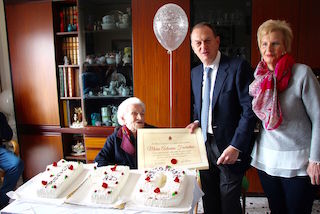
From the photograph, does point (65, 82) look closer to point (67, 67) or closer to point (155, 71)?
point (67, 67)

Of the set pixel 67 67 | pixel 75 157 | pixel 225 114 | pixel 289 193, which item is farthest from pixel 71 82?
pixel 289 193

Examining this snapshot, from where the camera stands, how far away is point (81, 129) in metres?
2.93

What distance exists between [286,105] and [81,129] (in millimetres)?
2265

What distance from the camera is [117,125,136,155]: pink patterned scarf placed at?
1692mm

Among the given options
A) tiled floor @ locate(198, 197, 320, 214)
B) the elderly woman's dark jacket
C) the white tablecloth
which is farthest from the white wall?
tiled floor @ locate(198, 197, 320, 214)

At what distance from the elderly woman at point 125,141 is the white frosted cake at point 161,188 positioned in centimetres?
47

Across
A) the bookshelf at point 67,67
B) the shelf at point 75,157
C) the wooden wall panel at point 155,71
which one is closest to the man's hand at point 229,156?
the wooden wall panel at point 155,71

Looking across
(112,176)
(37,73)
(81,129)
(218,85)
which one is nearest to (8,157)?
(81,129)

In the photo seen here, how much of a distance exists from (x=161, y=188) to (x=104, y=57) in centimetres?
209

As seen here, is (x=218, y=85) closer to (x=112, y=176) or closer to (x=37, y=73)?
(x=112, y=176)

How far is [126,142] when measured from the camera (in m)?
1.71

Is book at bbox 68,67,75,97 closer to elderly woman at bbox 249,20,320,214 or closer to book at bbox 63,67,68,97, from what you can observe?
book at bbox 63,67,68,97

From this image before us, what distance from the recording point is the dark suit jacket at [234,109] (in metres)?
1.46

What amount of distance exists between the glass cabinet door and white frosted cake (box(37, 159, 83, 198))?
1.52 m
